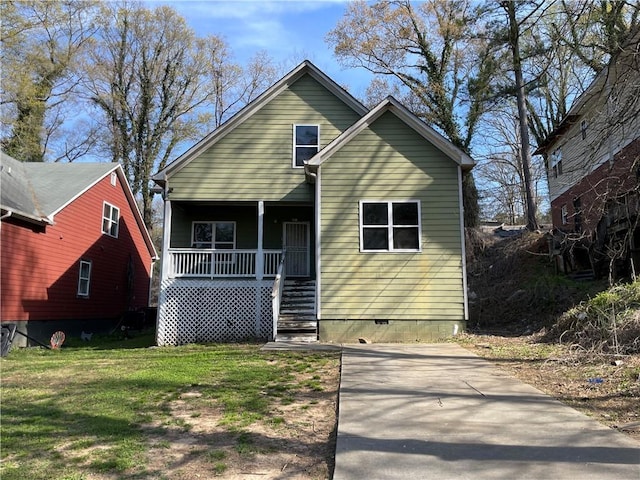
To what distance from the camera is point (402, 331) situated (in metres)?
10.9

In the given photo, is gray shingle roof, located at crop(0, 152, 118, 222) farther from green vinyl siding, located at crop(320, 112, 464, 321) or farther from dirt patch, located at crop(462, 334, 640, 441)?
dirt patch, located at crop(462, 334, 640, 441)

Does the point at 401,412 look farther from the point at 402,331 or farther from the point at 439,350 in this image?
the point at 402,331

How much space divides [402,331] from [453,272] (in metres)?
1.95

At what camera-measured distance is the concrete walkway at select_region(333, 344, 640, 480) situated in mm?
3414

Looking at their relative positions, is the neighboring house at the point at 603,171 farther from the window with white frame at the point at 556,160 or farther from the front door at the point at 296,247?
the front door at the point at 296,247

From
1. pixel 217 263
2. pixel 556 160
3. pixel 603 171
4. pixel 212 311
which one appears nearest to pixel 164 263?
pixel 217 263

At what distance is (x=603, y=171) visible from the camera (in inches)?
584

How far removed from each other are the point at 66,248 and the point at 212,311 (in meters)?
7.14

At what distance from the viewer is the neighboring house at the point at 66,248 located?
1334cm

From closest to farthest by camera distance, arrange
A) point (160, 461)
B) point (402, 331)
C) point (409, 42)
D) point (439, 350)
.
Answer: point (160, 461)
point (439, 350)
point (402, 331)
point (409, 42)

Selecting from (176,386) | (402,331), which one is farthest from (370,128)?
(176,386)

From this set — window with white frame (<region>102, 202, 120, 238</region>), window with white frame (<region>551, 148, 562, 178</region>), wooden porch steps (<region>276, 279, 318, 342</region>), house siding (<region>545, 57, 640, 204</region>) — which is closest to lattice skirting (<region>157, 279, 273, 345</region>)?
wooden porch steps (<region>276, 279, 318, 342</region>)

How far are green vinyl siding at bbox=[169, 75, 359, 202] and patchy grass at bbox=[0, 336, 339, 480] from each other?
551 cm

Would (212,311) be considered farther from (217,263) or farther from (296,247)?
(296,247)
